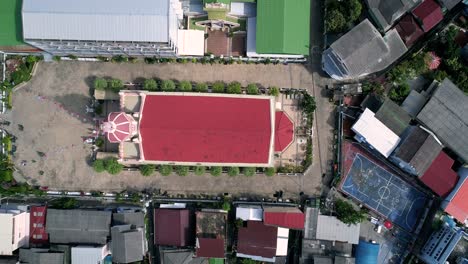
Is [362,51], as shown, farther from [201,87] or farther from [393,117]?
[201,87]

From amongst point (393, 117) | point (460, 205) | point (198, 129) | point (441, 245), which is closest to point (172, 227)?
point (198, 129)

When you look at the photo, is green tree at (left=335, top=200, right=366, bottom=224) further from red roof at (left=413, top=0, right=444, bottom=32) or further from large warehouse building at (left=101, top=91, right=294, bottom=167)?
red roof at (left=413, top=0, right=444, bottom=32)

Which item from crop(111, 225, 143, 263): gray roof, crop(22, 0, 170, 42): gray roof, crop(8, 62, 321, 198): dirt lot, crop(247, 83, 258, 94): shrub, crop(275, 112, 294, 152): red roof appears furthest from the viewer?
crop(8, 62, 321, 198): dirt lot

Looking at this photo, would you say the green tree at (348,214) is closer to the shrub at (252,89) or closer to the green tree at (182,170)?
the shrub at (252,89)

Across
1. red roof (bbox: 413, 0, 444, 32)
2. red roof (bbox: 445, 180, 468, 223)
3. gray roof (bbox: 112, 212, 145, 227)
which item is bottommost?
gray roof (bbox: 112, 212, 145, 227)

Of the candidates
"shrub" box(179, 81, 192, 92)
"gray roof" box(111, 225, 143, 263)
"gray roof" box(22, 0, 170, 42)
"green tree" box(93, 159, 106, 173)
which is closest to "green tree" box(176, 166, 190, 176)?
"gray roof" box(111, 225, 143, 263)

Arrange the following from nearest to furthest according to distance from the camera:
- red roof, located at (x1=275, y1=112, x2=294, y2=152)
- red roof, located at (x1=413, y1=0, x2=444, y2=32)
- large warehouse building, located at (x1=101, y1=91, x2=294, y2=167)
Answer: large warehouse building, located at (x1=101, y1=91, x2=294, y2=167)
red roof, located at (x1=275, y1=112, x2=294, y2=152)
red roof, located at (x1=413, y1=0, x2=444, y2=32)

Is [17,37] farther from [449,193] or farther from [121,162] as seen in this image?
[449,193]

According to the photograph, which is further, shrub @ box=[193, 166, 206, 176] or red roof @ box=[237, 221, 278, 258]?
shrub @ box=[193, 166, 206, 176]
